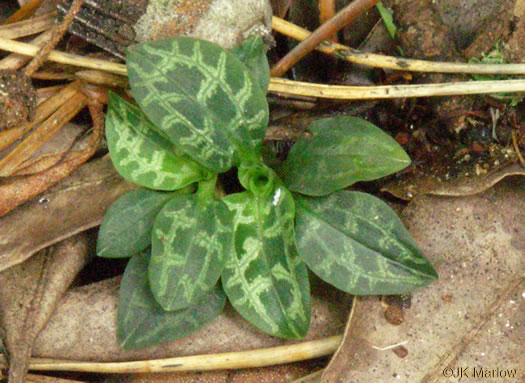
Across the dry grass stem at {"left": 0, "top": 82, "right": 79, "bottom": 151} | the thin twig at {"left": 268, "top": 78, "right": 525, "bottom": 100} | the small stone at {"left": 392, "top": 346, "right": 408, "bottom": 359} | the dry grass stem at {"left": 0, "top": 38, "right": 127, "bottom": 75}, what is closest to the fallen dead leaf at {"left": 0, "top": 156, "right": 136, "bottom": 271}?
the dry grass stem at {"left": 0, "top": 82, "right": 79, "bottom": 151}

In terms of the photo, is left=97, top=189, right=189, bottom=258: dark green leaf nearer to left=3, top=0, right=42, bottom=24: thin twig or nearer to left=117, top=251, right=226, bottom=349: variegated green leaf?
left=117, top=251, right=226, bottom=349: variegated green leaf

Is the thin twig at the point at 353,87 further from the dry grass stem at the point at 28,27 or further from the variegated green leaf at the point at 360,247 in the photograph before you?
the variegated green leaf at the point at 360,247

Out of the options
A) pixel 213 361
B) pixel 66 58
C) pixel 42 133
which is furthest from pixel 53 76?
pixel 213 361

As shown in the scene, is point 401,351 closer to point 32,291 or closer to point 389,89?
point 389,89

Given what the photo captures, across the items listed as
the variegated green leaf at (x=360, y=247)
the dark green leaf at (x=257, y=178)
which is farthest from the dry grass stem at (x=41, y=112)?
the variegated green leaf at (x=360, y=247)

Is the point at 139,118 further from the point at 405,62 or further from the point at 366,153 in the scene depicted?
the point at 405,62

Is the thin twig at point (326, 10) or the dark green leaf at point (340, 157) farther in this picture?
the thin twig at point (326, 10)

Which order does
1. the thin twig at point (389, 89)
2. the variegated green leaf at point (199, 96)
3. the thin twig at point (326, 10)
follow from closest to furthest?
the variegated green leaf at point (199, 96), the thin twig at point (389, 89), the thin twig at point (326, 10)
